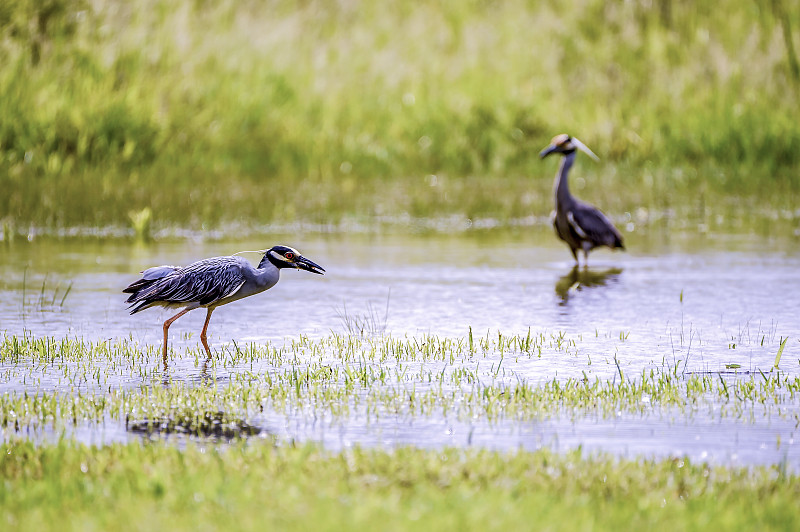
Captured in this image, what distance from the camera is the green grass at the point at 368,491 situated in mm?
5164

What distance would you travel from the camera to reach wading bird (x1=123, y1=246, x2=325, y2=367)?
934 cm

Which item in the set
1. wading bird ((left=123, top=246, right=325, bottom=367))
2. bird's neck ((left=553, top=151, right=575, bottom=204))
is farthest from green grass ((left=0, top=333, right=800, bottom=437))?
bird's neck ((left=553, top=151, right=575, bottom=204))

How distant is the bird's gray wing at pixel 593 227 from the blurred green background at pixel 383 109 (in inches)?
177

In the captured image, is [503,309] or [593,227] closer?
[503,309]

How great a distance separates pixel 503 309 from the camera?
1153 cm

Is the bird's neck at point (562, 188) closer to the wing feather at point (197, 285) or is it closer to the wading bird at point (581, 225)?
the wading bird at point (581, 225)

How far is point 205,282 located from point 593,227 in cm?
642

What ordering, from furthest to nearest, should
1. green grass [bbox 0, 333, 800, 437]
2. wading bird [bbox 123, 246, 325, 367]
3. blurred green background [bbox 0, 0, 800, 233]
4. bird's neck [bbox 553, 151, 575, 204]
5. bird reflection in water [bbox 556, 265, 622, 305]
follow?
blurred green background [bbox 0, 0, 800, 233] < bird's neck [bbox 553, 151, 575, 204] < bird reflection in water [bbox 556, 265, 622, 305] < wading bird [bbox 123, 246, 325, 367] < green grass [bbox 0, 333, 800, 437]

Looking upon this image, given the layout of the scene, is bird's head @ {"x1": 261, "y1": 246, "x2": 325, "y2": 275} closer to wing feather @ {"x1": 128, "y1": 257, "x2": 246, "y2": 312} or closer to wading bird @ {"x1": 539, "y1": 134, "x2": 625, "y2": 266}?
wing feather @ {"x1": 128, "y1": 257, "x2": 246, "y2": 312}

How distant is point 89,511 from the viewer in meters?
5.38

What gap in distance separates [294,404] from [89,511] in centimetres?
229

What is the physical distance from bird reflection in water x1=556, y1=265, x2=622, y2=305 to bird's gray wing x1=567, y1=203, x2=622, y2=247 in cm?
35

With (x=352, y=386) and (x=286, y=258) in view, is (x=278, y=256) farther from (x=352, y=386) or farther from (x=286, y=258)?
(x=352, y=386)

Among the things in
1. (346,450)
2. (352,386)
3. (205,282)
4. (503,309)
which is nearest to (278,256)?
(205,282)
